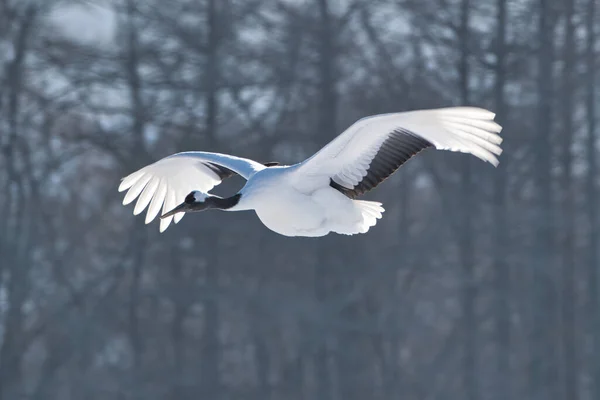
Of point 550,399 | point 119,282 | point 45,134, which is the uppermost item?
point 45,134

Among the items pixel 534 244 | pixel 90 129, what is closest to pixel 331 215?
pixel 90 129

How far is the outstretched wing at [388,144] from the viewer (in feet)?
22.5

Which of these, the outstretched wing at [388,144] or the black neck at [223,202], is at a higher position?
the outstretched wing at [388,144]

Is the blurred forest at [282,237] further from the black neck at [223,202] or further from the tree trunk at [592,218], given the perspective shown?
the black neck at [223,202]

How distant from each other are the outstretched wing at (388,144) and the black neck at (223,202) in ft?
1.06

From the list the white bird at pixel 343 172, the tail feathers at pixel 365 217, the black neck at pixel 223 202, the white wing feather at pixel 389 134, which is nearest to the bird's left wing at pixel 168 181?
the white bird at pixel 343 172

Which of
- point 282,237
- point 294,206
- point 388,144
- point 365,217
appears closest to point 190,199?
point 294,206

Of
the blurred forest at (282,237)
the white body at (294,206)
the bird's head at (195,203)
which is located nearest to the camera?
the white body at (294,206)

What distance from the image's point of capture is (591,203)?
19.5 m

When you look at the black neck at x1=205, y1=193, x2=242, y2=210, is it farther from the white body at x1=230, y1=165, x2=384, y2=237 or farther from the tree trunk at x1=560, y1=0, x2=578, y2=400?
the tree trunk at x1=560, y1=0, x2=578, y2=400

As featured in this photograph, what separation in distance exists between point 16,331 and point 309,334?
3.49 m

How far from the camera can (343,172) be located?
7.64m

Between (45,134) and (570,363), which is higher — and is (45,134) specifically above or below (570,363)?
above

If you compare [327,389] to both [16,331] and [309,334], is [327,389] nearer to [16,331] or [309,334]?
[309,334]
